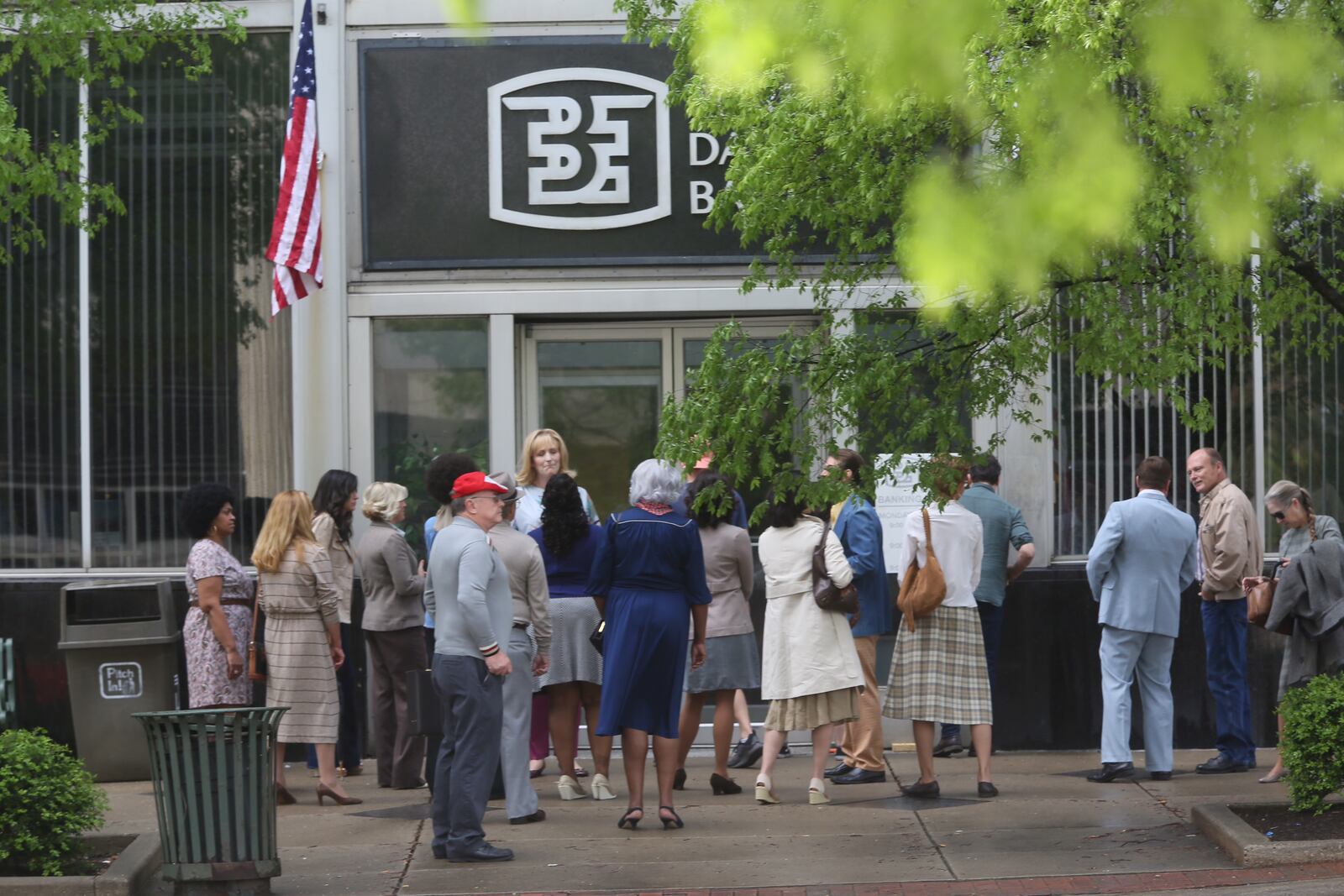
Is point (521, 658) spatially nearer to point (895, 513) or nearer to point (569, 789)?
point (569, 789)

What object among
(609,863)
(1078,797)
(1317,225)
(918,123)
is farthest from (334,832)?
(1317,225)

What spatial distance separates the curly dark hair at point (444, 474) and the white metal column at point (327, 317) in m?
2.95

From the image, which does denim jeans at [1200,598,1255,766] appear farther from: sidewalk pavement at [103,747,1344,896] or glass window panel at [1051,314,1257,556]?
glass window panel at [1051,314,1257,556]

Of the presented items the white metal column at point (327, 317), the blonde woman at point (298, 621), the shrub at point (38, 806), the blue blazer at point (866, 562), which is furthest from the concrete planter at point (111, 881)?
the white metal column at point (327, 317)

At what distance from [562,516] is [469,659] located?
62.6 inches

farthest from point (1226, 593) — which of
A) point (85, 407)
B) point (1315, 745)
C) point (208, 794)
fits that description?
point (85, 407)

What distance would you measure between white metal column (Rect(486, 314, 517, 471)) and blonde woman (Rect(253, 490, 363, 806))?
2.40 meters

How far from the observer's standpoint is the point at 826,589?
29.8 ft

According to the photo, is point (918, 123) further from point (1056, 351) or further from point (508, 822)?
point (508, 822)

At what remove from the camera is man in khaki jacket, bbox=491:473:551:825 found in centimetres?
863

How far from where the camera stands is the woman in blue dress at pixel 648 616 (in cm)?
838

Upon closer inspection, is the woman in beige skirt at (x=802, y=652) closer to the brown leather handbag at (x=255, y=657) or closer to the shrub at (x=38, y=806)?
the brown leather handbag at (x=255, y=657)

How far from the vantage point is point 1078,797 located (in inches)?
373

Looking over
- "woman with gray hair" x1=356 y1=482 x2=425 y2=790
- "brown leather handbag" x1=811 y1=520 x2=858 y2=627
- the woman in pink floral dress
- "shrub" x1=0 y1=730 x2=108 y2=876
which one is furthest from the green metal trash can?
"brown leather handbag" x1=811 y1=520 x2=858 y2=627
